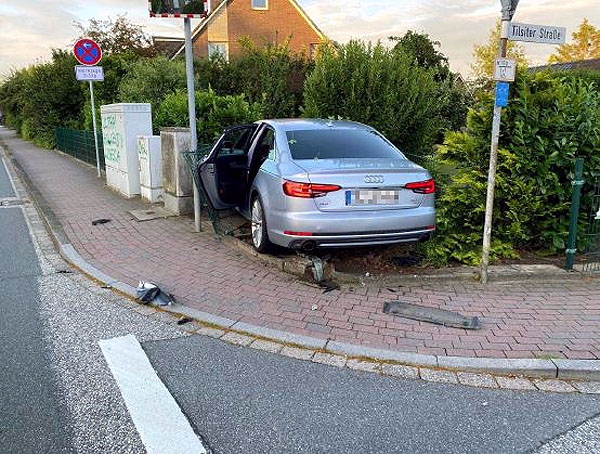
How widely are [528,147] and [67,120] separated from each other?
23557 mm

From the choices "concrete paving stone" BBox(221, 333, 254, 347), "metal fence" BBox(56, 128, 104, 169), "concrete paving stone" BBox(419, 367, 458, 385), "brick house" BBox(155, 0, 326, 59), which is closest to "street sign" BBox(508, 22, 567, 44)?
"concrete paving stone" BBox(419, 367, 458, 385)

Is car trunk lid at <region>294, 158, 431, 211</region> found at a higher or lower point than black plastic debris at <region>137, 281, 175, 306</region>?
higher

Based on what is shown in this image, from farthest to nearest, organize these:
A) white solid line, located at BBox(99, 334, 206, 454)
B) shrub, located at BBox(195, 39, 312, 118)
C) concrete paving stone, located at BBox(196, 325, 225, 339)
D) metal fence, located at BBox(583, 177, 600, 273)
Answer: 1. shrub, located at BBox(195, 39, 312, 118)
2. metal fence, located at BBox(583, 177, 600, 273)
3. concrete paving stone, located at BBox(196, 325, 225, 339)
4. white solid line, located at BBox(99, 334, 206, 454)

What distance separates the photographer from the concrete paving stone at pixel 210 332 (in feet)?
13.7

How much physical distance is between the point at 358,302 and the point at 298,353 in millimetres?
1096

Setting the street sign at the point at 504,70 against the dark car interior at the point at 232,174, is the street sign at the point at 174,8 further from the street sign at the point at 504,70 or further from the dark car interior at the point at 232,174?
the street sign at the point at 504,70

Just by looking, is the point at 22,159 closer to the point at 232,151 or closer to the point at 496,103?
the point at 232,151

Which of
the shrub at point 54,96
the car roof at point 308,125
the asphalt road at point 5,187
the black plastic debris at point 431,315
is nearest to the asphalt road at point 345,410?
the black plastic debris at point 431,315

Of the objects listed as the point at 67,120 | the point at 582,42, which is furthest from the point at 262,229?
the point at 582,42

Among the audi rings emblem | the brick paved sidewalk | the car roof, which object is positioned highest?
the car roof

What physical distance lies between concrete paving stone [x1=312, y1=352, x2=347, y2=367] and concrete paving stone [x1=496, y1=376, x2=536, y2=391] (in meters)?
1.12

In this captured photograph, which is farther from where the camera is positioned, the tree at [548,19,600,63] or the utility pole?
the tree at [548,19,600,63]

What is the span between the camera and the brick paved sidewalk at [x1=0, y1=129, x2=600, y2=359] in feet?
13.1

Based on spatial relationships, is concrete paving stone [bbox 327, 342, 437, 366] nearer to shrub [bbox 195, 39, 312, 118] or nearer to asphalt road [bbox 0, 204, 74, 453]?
asphalt road [bbox 0, 204, 74, 453]
